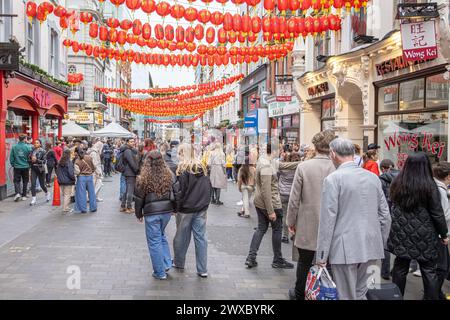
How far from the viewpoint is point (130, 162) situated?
11.7 meters

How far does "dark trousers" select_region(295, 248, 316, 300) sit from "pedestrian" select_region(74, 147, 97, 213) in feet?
25.1

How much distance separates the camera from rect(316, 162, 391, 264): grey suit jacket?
418 cm

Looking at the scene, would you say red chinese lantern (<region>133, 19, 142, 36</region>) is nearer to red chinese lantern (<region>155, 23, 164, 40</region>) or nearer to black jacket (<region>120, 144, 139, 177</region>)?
red chinese lantern (<region>155, 23, 164, 40</region>)

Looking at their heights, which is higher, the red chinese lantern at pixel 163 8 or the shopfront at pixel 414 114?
the red chinese lantern at pixel 163 8

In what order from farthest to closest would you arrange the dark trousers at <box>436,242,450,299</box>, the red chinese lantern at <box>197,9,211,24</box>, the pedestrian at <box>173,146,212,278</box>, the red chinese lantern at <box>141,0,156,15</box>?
the red chinese lantern at <box>197,9,211,24</box>
the red chinese lantern at <box>141,0,156,15</box>
the pedestrian at <box>173,146,212,278</box>
the dark trousers at <box>436,242,450,299</box>

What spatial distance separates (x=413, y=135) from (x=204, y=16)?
5835mm

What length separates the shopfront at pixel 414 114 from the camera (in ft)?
33.3

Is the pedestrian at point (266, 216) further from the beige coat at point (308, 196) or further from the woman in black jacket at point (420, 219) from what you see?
the woman in black jacket at point (420, 219)

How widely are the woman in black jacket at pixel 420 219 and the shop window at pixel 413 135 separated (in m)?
5.55

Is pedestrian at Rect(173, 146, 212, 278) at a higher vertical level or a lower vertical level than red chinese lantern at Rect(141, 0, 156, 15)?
lower

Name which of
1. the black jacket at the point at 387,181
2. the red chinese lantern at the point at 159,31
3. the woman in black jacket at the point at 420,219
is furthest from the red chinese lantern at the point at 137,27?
the woman in black jacket at the point at 420,219

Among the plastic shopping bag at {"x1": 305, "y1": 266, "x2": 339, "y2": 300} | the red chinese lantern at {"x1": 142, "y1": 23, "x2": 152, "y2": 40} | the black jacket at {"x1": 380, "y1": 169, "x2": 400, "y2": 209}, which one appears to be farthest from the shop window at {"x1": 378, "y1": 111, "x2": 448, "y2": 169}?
the plastic shopping bag at {"x1": 305, "y1": 266, "x2": 339, "y2": 300}

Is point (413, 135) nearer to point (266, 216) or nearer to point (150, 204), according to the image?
point (266, 216)

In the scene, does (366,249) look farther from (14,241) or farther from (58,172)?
(58,172)
